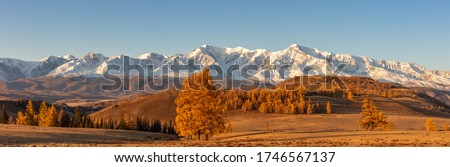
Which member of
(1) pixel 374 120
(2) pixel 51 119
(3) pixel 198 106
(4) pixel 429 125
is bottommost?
(4) pixel 429 125

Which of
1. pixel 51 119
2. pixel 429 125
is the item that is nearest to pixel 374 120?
pixel 429 125

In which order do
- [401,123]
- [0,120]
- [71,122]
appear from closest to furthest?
[71,122]
[0,120]
[401,123]

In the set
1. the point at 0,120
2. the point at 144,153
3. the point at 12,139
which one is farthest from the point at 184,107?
the point at 0,120

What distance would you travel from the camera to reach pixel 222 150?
2736 centimetres

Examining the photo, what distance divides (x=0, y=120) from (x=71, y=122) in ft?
102

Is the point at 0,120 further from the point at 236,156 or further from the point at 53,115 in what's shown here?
the point at 236,156

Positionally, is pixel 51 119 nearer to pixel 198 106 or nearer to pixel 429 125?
pixel 198 106

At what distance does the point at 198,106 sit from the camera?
63656 millimetres

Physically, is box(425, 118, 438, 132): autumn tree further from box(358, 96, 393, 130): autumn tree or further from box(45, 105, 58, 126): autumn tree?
box(45, 105, 58, 126): autumn tree

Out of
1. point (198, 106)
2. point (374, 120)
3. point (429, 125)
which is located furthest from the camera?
point (429, 125)

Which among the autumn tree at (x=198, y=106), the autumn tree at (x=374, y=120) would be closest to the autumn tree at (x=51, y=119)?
the autumn tree at (x=198, y=106)

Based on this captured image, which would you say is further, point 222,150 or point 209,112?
point 209,112

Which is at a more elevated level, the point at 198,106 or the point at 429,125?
the point at 198,106

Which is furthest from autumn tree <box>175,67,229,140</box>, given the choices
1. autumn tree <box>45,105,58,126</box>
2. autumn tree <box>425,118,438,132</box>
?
autumn tree <box>425,118,438,132</box>
